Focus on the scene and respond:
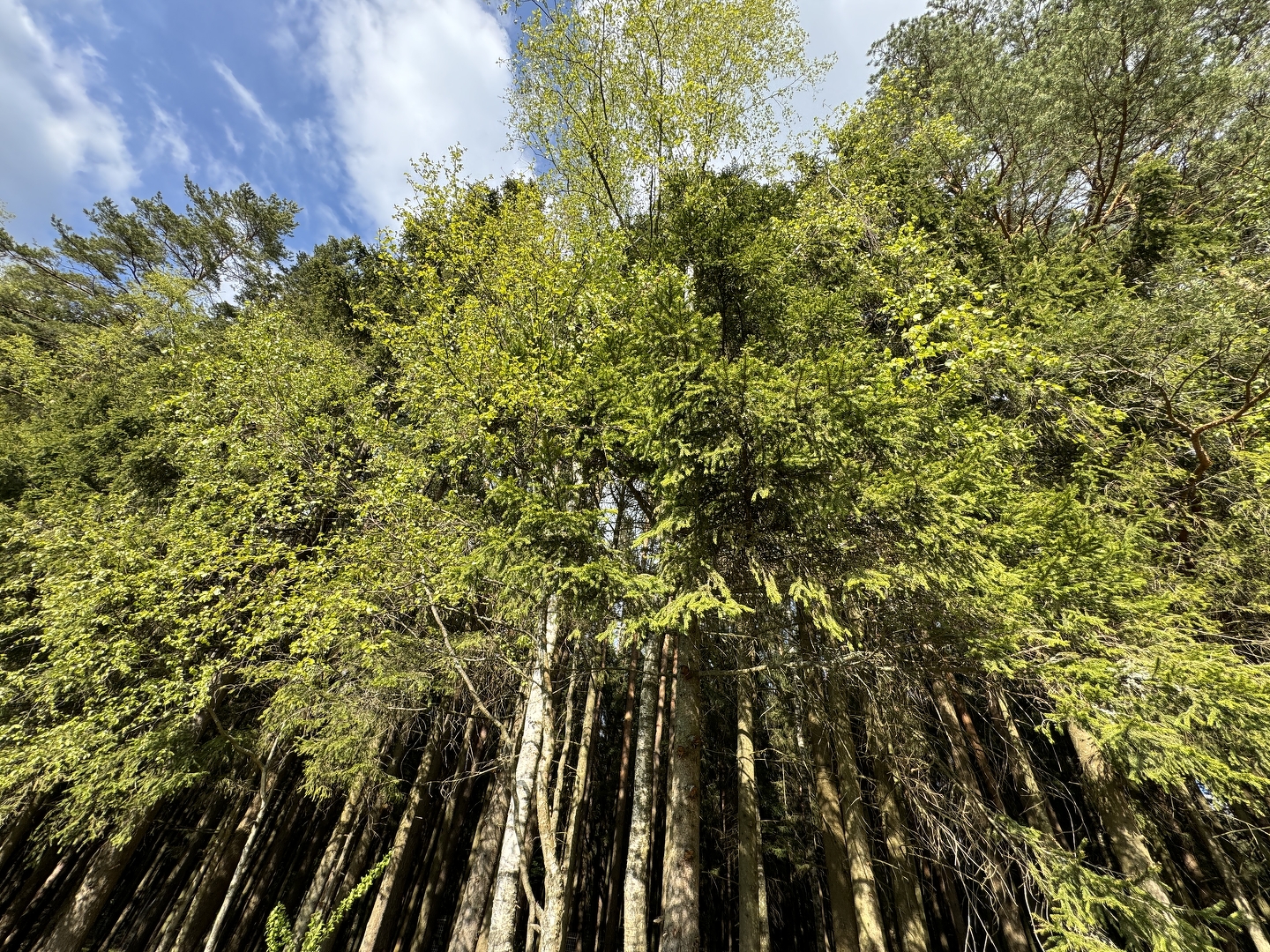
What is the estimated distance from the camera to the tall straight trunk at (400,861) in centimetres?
1038

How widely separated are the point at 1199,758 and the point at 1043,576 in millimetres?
1780

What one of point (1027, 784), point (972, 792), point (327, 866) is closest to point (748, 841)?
point (972, 792)

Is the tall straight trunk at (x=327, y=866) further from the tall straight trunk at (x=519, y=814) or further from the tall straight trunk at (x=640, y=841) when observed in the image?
the tall straight trunk at (x=640, y=841)

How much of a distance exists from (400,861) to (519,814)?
8443 millimetres

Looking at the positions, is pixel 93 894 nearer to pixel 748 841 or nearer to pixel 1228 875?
pixel 748 841

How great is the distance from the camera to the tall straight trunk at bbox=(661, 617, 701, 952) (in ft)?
18.0

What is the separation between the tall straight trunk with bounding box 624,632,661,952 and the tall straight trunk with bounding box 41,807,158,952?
7912 millimetres

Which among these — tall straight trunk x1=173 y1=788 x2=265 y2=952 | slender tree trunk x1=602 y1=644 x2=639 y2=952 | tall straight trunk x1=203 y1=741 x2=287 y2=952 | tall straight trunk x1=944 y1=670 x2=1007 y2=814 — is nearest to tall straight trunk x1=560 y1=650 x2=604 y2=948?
slender tree trunk x1=602 y1=644 x2=639 y2=952

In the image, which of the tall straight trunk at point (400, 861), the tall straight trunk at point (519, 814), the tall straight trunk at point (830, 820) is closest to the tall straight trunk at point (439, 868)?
the tall straight trunk at point (400, 861)

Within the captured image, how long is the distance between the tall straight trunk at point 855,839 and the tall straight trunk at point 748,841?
131 cm

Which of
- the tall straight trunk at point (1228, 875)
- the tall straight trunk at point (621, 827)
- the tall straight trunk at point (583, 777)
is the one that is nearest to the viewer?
the tall straight trunk at point (1228, 875)

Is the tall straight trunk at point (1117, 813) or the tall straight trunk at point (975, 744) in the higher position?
the tall straight trunk at point (975, 744)

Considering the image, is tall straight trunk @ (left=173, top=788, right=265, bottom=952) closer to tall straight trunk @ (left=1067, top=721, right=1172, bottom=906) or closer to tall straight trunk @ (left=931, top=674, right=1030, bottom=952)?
tall straight trunk @ (left=931, top=674, right=1030, bottom=952)

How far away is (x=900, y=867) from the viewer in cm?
752
